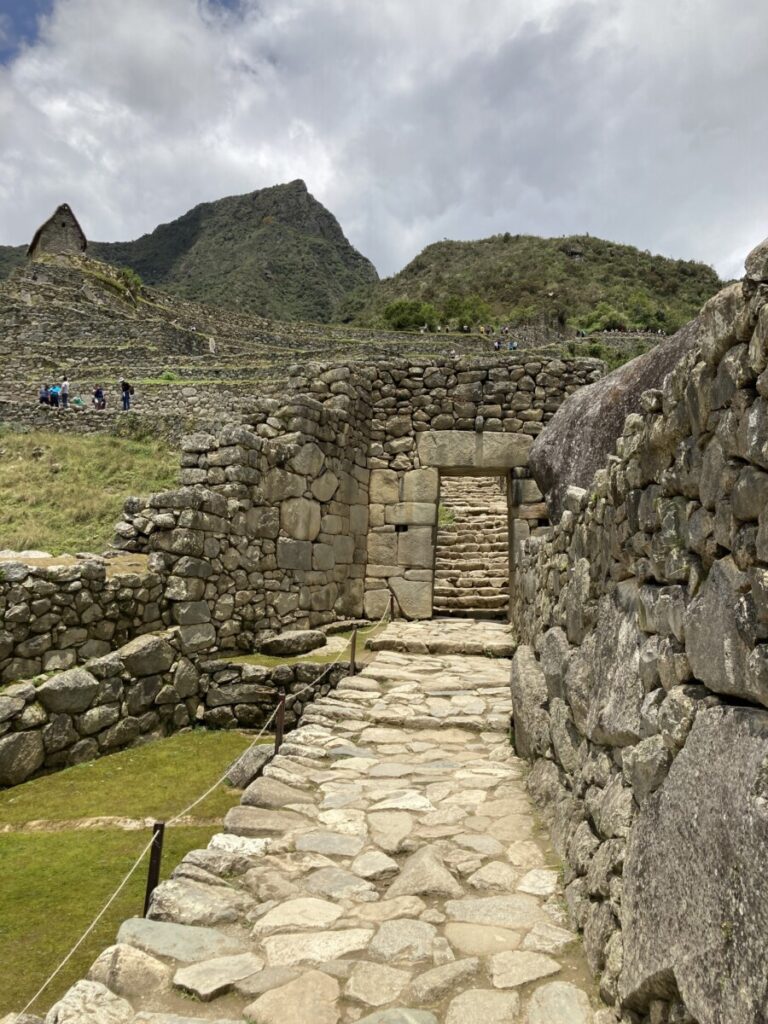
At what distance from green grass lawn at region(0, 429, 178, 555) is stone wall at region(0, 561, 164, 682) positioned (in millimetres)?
5411

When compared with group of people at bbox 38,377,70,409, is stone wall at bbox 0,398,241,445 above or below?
below

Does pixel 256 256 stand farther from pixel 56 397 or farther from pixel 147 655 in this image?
pixel 147 655

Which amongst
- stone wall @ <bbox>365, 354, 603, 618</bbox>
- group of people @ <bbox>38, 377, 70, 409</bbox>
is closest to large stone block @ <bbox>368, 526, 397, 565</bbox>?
stone wall @ <bbox>365, 354, 603, 618</bbox>

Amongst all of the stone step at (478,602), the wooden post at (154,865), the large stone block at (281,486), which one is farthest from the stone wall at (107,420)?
the wooden post at (154,865)

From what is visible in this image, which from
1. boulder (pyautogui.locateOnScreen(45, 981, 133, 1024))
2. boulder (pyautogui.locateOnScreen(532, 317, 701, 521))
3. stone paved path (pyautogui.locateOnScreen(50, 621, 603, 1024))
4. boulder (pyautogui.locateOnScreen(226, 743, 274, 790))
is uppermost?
boulder (pyautogui.locateOnScreen(532, 317, 701, 521))

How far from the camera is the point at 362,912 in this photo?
320cm

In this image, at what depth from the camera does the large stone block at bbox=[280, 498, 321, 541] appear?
9.54 meters

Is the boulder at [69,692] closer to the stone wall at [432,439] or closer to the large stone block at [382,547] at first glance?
the stone wall at [432,439]

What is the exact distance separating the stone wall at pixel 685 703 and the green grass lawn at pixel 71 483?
1106cm

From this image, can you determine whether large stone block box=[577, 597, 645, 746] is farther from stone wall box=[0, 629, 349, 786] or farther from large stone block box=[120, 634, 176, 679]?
large stone block box=[120, 634, 176, 679]

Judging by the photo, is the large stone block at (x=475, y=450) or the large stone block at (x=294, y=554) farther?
the large stone block at (x=475, y=450)

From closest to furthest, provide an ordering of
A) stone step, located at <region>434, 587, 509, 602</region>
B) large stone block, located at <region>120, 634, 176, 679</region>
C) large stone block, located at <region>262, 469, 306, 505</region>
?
1. large stone block, located at <region>120, 634, 176, 679</region>
2. large stone block, located at <region>262, 469, 306, 505</region>
3. stone step, located at <region>434, 587, 509, 602</region>

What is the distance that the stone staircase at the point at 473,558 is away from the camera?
488 inches

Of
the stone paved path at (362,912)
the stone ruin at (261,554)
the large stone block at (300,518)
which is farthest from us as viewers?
the large stone block at (300,518)
